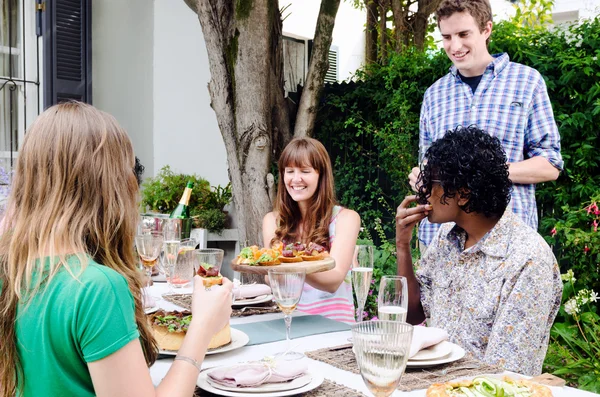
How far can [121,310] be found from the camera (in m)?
1.16

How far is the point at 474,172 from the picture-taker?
6.57 ft

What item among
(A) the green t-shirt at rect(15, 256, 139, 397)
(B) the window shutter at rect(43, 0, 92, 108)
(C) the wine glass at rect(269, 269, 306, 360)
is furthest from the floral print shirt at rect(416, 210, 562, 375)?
(B) the window shutter at rect(43, 0, 92, 108)

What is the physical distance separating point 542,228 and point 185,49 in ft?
15.3

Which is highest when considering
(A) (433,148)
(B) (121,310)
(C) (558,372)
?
(A) (433,148)

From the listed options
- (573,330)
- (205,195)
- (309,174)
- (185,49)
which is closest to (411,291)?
(309,174)

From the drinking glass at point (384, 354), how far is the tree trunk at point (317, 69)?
14.0 feet

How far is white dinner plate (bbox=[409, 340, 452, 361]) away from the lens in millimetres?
1590

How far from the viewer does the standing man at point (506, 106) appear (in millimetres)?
2938

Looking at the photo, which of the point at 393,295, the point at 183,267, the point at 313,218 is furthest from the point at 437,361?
the point at 313,218

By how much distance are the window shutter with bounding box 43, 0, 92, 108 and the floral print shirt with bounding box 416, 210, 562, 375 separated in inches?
204

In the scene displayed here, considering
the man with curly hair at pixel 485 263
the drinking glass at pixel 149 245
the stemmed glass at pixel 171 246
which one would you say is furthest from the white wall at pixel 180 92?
the man with curly hair at pixel 485 263

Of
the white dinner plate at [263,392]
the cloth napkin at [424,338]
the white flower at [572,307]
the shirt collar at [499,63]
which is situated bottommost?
the white flower at [572,307]

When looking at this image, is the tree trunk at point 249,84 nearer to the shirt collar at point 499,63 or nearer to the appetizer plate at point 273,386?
the shirt collar at point 499,63

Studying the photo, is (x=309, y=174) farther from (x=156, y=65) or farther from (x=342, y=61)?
(x=342, y=61)
